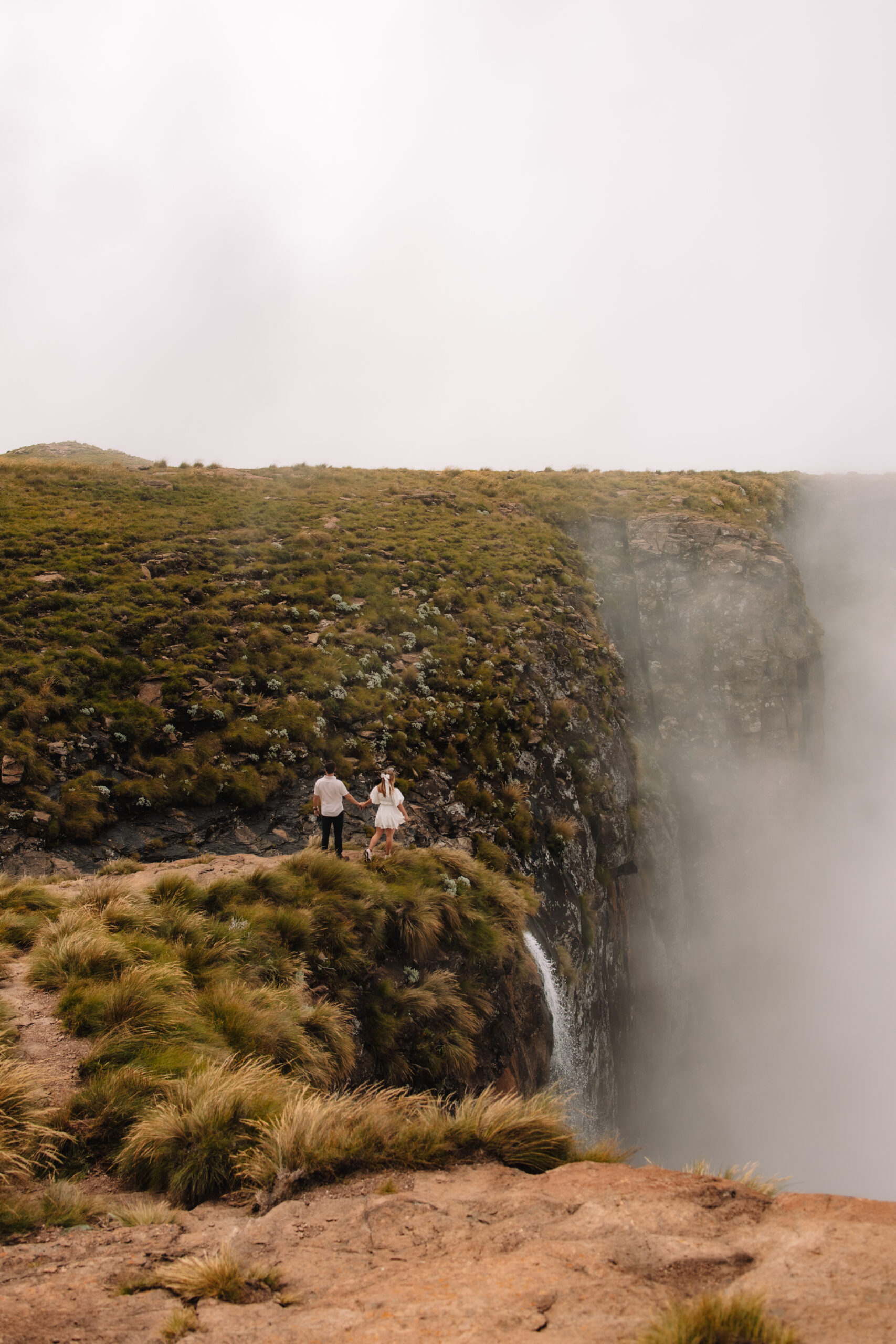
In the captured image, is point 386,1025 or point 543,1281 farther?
point 386,1025

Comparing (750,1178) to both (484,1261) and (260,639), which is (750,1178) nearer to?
(484,1261)

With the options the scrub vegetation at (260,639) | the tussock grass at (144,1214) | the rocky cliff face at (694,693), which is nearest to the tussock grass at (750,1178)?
the tussock grass at (144,1214)

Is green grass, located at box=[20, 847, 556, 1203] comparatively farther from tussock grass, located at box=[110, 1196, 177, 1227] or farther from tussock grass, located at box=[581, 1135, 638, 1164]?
tussock grass, located at box=[581, 1135, 638, 1164]

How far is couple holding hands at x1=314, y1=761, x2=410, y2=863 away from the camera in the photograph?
14.2 meters

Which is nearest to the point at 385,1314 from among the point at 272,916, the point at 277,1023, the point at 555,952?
the point at 277,1023

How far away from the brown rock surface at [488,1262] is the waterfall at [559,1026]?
11449mm

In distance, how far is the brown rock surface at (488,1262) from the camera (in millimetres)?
3770

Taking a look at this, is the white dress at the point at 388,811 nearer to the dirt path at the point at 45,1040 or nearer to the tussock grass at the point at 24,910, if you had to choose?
the tussock grass at the point at 24,910

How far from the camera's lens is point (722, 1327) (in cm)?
325

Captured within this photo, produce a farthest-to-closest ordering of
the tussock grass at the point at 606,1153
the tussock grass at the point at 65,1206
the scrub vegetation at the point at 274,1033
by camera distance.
Answer: 1. the tussock grass at the point at 606,1153
2. the scrub vegetation at the point at 274,1033
3. the tussock grass at the point at 65,1206

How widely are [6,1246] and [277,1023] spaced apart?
4.37m

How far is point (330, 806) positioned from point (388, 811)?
1.28 metres

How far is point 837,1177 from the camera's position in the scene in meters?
37.6

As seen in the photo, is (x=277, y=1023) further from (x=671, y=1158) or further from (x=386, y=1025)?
(x=671, y=1158)
